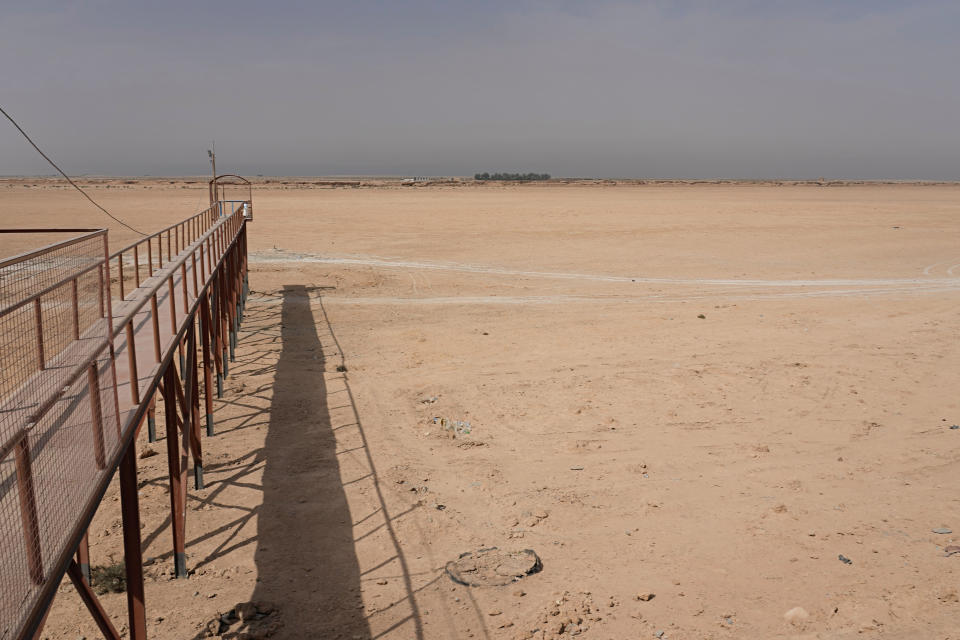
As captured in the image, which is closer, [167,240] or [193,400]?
[193,400]

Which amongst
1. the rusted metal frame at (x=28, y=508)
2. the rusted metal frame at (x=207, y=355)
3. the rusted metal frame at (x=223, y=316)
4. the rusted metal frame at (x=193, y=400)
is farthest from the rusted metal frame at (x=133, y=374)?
the rusted metal frame at (x=223, y=316)

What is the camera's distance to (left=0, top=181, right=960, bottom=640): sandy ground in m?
6.99

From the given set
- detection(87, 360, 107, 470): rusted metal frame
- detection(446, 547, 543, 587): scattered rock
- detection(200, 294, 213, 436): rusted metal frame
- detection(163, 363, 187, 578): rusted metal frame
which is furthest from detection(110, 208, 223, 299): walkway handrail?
detection(446, 547, 543, 587): scattered rock

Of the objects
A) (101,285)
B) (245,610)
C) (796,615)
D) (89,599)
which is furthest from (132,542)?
(796,615)

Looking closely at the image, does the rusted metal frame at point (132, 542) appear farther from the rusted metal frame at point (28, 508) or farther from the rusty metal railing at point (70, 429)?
the rusted metal frame at point (28, 508)

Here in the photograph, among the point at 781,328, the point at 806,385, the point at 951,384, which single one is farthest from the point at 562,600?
the point at 781,328

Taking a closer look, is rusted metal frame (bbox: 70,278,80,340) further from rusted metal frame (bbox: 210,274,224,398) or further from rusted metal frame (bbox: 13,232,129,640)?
rusted metal frame (bbox: 210,274,224,398)

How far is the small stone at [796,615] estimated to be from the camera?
21.5ft

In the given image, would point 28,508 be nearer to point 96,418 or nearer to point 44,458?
point 44,458

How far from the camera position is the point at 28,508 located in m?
3.76

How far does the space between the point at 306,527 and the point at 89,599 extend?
144 inches

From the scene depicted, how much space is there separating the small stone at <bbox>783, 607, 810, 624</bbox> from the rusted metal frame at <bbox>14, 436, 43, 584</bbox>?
5.77 m

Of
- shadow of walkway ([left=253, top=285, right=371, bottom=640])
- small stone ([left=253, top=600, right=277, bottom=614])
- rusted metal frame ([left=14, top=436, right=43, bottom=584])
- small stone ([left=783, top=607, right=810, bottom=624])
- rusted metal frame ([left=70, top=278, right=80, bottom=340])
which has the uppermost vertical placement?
rusted metal frame ([left=70, top=278, right=80, bottom=340])

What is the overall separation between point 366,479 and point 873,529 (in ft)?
19.5
